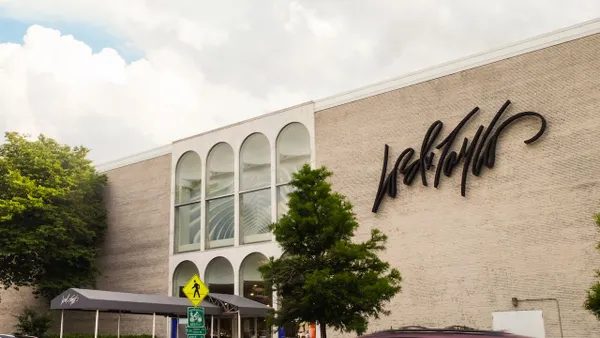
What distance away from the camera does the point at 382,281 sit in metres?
18.7

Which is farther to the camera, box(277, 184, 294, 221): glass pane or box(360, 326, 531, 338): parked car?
box(277, 184, 294, 221): glass pane

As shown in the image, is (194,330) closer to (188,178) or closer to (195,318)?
(195,318)

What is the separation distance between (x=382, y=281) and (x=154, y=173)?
67.4ft

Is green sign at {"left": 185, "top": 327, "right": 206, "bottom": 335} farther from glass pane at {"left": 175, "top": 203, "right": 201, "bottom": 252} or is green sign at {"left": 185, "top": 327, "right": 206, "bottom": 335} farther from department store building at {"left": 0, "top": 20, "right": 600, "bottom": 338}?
glass pane at {"left": 175, "top": 203, "right": 201, "bottom": 252}

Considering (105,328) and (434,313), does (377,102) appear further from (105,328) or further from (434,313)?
(105,328)

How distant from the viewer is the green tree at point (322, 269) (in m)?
18.3

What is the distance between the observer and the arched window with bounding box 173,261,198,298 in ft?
108

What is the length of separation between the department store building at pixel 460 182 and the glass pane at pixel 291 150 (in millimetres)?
65

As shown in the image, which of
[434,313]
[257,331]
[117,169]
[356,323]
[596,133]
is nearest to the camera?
[356,323]

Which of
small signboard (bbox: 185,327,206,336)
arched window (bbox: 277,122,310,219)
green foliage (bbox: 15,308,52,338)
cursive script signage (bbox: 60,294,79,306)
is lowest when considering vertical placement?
small signboard (bbox: 185,327,206,336)

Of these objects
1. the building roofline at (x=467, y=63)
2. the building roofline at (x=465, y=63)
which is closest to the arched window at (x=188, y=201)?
the building roofline at (x=465, y=63)

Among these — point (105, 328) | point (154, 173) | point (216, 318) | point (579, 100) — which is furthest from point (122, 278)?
point (579, 100)

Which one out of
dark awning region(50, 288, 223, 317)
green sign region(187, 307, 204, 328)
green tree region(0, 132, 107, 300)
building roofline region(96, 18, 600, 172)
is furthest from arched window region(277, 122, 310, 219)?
green sign region(187, 307, 204, 328)

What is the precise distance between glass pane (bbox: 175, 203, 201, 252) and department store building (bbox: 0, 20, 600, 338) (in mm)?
717
